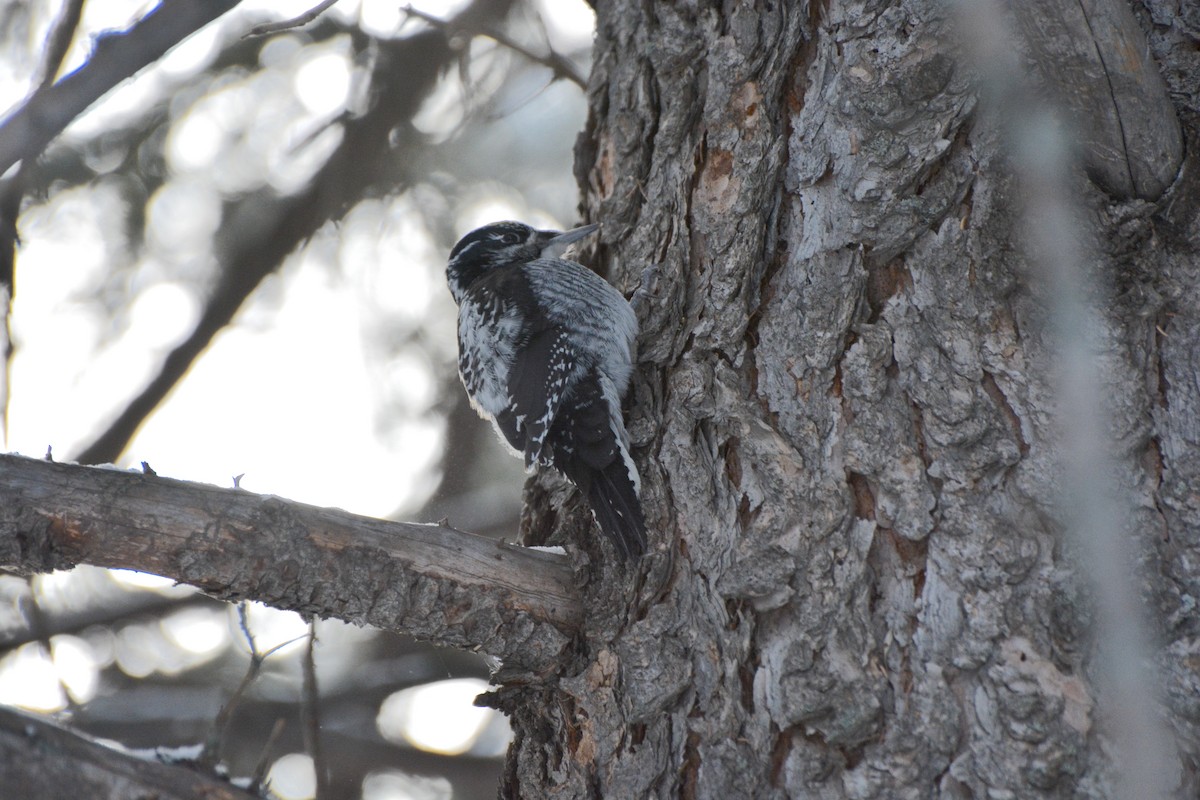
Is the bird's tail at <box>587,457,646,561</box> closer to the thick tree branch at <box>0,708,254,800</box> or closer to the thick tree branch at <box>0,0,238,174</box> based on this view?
the thick tree branch at <box>0,708,254,800</box>

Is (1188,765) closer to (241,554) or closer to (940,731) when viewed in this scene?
(940,731)

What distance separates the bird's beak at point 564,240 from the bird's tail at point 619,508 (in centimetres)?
95

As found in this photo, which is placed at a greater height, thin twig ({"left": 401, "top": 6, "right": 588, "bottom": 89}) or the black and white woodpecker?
thin twig ({"left": 401, "top": 6, "right": 588, "bottom": 89})

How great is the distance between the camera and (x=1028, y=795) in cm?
162

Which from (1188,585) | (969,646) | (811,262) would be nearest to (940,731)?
(969,646)

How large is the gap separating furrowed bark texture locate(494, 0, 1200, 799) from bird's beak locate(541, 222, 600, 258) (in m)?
0.68

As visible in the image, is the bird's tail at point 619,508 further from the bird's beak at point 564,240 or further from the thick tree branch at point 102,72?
the thick tree branch at point 102,72

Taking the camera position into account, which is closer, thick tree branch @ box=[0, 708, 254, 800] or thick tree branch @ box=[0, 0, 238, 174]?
thick tree branch @ box=[0, 708, 254, 800]

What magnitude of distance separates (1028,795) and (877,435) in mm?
688

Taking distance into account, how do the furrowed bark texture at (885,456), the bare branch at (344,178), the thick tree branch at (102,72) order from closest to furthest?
the thick tree branch at (102,72)
the furrowed bark texture at (885,456)
the bare branch at (344,178)

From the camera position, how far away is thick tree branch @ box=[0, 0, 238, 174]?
4.84 ft

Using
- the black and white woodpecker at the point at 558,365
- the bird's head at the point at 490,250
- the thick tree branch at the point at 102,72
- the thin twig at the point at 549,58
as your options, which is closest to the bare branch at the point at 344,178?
the thin twig at the point at 549,58

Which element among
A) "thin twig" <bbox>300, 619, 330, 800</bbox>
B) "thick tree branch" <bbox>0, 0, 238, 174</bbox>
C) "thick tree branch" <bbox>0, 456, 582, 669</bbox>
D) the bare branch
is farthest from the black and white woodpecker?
"thick tree branch" <bbox>0, 0, 238, 174</bbox>

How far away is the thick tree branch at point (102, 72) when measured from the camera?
1.47 meters
